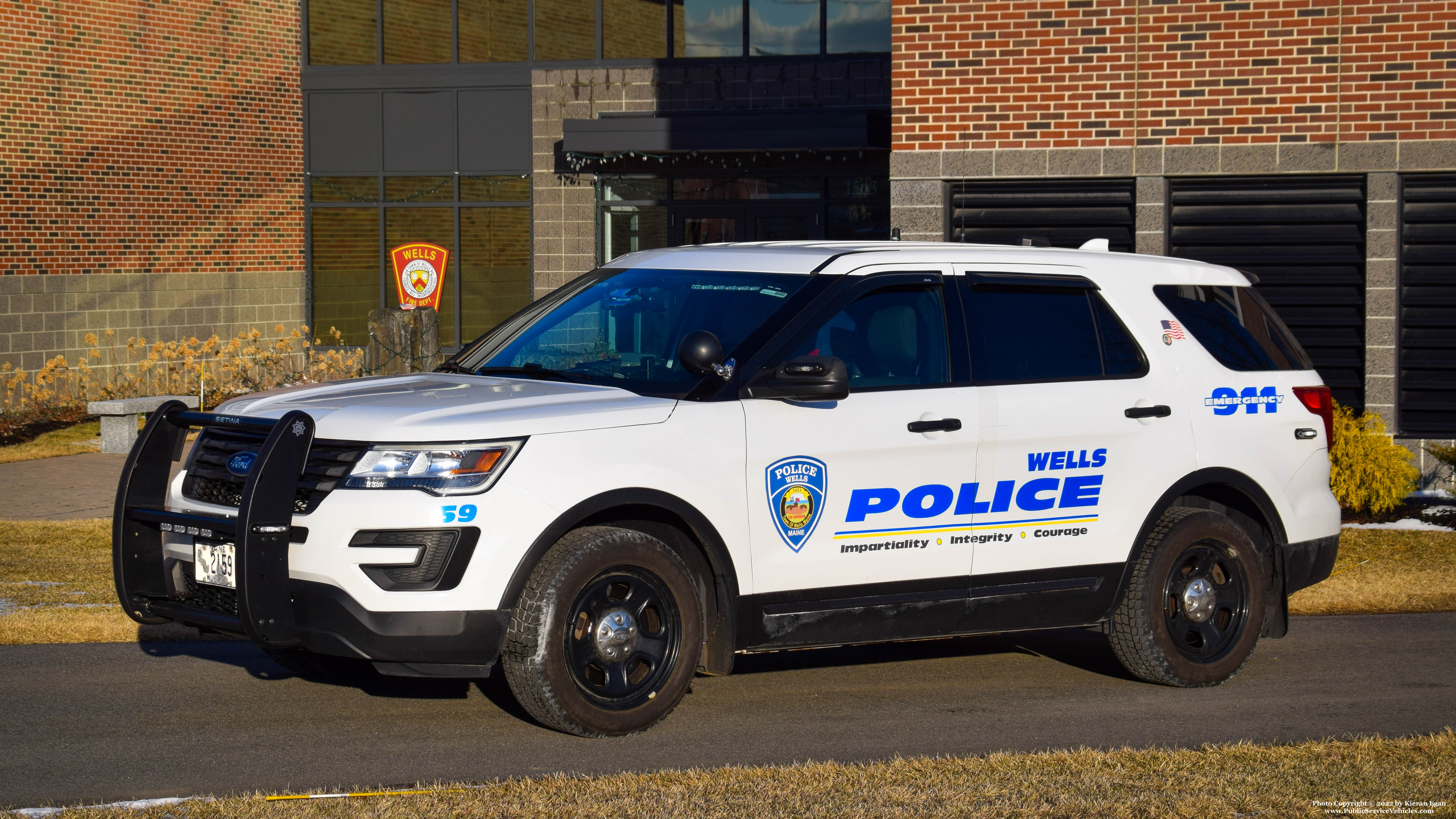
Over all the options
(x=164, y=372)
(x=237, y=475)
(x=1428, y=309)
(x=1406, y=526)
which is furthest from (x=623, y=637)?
(x=164, y=372)

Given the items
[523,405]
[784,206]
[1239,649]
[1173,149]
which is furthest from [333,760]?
[784,206]

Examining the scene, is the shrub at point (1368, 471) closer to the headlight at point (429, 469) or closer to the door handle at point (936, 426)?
the door handle at point (936, 426)

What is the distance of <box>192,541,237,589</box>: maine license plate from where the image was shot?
19.4 ft

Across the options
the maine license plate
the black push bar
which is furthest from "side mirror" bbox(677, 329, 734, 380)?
the maine license plate

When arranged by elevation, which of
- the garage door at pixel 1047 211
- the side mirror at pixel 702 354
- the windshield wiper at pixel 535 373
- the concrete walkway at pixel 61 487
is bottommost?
the concrete walkway at pixel 61 487

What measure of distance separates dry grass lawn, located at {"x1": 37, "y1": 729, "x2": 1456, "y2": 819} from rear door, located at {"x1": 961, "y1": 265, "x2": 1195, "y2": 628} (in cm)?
102

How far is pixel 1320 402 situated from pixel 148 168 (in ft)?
61.5

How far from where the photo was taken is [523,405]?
5.92 meters

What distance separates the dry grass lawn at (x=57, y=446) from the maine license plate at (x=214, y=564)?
36.9ft

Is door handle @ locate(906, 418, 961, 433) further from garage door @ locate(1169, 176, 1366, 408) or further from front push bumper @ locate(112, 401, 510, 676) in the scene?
garage door @ locate(1169, 176, 1366, 408)

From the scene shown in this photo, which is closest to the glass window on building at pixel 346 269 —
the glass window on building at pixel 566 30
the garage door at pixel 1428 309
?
the glass window on building at pixel 566 30

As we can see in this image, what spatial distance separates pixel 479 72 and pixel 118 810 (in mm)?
18952

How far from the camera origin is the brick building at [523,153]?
1328cm

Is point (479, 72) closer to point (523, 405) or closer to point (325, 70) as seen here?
point (325, 70)
